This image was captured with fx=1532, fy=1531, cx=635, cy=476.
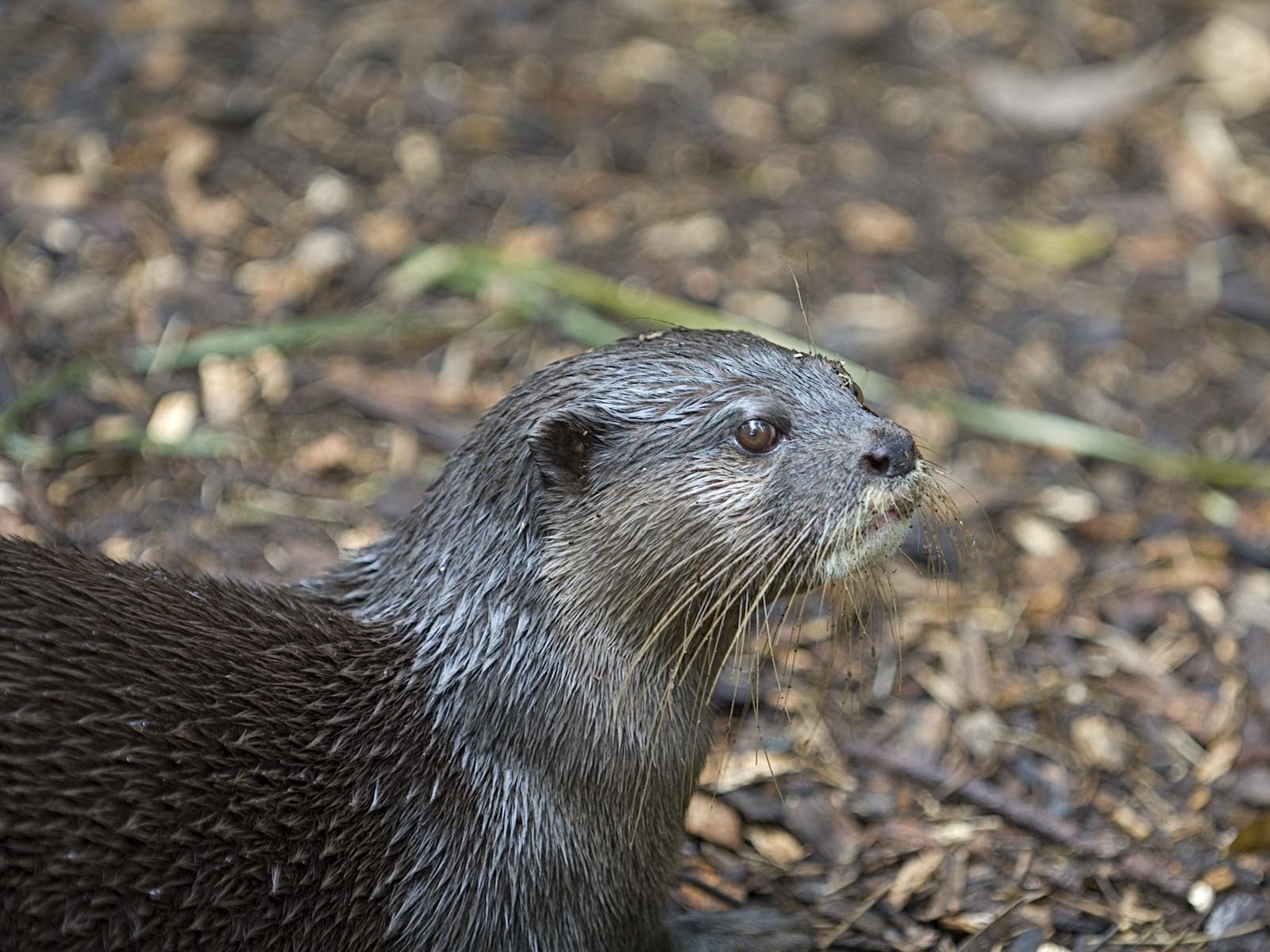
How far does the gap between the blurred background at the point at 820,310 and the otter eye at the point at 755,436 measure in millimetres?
631

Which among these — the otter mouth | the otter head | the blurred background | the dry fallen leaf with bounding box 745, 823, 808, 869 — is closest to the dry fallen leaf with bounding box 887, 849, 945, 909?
the blurred background

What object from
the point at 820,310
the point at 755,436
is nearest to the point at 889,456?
the point at 755,436

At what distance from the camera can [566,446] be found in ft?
9.59

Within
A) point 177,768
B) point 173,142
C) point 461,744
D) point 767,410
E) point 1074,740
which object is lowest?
point 1074,740

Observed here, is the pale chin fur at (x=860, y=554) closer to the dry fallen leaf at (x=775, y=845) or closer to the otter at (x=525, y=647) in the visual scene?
the otter at (x=525, y=647)

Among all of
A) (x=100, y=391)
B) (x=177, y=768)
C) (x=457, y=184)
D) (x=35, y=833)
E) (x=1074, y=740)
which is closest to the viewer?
(x=35, y=833)

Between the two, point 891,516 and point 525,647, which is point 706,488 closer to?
point 891,516

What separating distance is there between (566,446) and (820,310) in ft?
9.49

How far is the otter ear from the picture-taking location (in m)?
2.90

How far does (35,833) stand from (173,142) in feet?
12.6

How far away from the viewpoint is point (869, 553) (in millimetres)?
2875

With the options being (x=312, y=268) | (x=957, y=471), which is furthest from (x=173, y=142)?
(x=957, y=471)

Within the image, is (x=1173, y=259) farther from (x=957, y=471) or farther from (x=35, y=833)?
(x=35, y=833)

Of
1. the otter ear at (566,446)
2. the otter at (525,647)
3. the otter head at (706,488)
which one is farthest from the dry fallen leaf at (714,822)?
the otter ear at (566,446)
